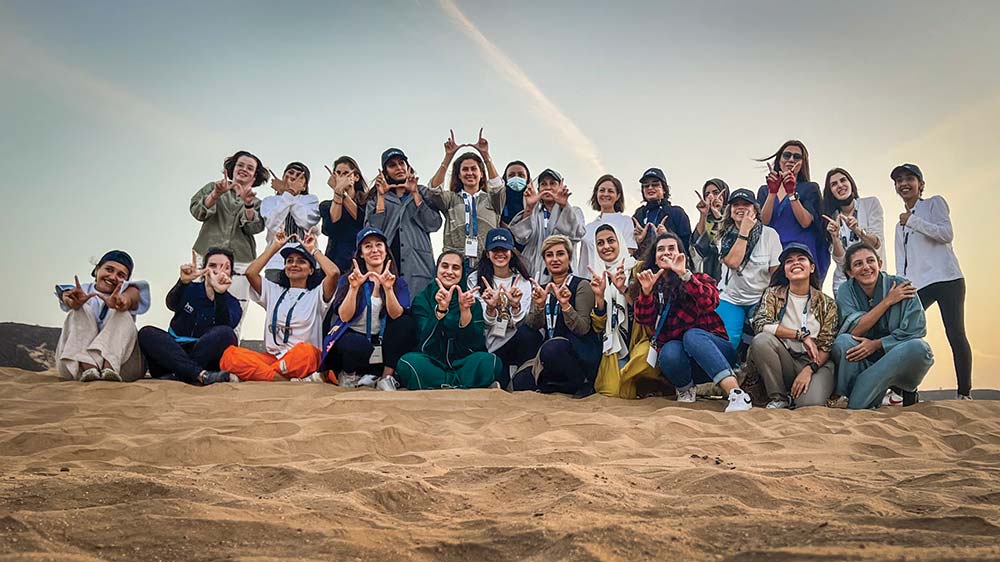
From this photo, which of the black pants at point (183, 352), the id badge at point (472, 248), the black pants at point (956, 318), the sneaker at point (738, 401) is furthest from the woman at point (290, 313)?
the black pants at point (956, 318)

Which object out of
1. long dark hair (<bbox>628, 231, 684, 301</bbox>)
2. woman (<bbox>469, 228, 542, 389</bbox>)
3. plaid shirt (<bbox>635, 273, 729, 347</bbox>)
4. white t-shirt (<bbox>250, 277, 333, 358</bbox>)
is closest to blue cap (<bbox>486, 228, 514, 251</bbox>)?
woman (<bbox>469, 228, 542, 389</bbox>)

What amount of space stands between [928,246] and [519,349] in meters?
3.77

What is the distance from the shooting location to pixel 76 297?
613 centimetres

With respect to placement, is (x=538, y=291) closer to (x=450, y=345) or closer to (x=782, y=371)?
(x=450, y=345)

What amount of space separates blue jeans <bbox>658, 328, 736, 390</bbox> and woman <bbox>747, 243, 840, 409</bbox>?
9.3 inches

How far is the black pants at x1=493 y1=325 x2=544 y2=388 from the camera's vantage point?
6.18 meters

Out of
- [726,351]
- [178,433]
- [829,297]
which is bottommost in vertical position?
[178,433]

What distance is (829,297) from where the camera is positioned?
572 centimetres

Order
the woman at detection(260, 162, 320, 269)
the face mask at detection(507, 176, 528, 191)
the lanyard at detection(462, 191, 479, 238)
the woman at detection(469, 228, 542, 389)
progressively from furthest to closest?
the face mask at detection(507, 176, 528, 191) < the woman at detection(260, 162, 320, 269) < the lanyard at detection(462, 191, 479, 238) < the woman at detection(469, 228, 542, 389)

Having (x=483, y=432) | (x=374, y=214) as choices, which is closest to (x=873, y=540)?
(x=483, y=432)

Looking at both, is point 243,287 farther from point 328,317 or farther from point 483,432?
point 483,432

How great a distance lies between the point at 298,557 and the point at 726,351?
4262 millimetres

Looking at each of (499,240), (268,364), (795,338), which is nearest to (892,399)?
(795,338)

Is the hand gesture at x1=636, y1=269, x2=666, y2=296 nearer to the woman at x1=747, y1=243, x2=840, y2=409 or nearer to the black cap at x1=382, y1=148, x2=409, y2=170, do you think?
the woman at x1=747, y1=243, x2=840, y2=409
